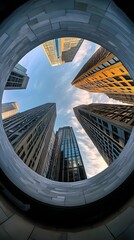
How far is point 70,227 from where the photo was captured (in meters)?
5.08

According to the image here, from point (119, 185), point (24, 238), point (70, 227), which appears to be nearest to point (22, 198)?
point (24, 238)

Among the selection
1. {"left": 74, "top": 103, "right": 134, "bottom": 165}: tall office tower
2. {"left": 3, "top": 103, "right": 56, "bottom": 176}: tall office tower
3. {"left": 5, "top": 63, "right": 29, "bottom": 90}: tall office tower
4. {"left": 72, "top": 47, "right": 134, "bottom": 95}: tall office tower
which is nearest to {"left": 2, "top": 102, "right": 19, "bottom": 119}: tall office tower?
{"left": 5, "top": 63, "right": 29, "bottom": 90}: tall office tower

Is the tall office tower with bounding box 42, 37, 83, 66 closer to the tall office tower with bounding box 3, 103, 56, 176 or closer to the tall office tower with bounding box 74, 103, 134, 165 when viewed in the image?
the tall office tower with bounding box 3, 103, 56, 176

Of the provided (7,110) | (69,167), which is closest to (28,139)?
(69,167)

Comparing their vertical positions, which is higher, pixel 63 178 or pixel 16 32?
pixel 16 32

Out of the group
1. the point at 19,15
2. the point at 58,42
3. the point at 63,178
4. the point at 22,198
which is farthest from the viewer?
the point at 58,42

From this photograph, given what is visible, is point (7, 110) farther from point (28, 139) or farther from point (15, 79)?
point (28, 139)

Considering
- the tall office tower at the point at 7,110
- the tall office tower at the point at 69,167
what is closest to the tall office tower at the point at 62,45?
the tall office tower at the point at 7,110

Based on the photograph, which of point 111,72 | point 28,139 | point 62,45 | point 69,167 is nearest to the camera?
point 111,72

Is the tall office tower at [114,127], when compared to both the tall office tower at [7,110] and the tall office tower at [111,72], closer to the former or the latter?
the tall office tower at [111,72]

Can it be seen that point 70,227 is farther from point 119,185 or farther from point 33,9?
point 33,9

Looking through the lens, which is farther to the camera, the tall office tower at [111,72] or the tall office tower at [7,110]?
the tall office tower at [7,110]

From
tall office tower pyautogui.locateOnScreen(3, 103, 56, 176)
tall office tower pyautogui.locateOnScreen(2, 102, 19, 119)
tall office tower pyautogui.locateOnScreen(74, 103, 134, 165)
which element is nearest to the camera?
tall office tower pyautogui.locateOnScreen(74, 103, 134, 165)

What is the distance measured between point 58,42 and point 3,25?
11524 centimetres
